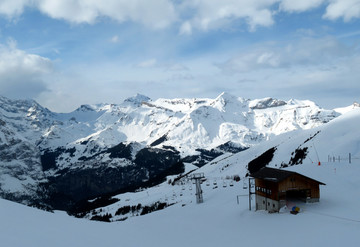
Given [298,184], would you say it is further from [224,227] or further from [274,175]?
[224,227]

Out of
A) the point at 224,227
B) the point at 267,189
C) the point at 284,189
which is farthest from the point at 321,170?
the point at 224,227

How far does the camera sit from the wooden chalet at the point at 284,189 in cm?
3981

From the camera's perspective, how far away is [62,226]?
25828mm

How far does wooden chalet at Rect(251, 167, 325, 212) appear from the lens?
3981cm

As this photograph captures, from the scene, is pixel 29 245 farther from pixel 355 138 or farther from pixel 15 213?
pixel 355 138

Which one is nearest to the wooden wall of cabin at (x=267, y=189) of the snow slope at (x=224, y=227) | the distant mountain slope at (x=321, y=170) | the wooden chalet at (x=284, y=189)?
the wooden chalet at (x=284, y=189)

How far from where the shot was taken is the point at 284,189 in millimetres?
39875

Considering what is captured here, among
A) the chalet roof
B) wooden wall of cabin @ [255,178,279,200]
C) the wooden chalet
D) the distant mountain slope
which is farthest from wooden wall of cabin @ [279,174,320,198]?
the distant mountain slope

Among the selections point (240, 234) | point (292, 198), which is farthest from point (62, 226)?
point (292, 198)

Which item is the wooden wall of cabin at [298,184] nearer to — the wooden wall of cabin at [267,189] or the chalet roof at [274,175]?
the chalet roof at [274,175]

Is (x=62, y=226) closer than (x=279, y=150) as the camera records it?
Yes

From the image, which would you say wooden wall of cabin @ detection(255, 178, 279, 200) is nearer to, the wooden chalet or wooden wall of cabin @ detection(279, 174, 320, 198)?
the wooden chalet

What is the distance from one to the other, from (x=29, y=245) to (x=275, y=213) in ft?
96.2

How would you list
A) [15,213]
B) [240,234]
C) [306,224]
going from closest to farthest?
[15,213] < [306,224] < [240,234]
